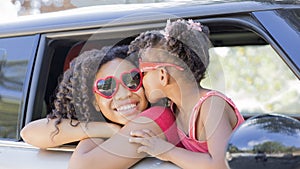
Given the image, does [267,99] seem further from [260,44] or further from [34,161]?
[34,161]

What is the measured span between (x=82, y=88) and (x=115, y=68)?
17 centimetres

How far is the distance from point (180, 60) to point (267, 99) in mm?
4333

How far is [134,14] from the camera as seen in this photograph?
2.46 metres

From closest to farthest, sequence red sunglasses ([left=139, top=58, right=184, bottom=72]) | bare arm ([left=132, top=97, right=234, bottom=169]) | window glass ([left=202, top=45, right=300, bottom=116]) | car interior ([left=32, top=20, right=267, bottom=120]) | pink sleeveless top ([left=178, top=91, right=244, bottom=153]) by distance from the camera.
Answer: bare arm ([left=132, top=97, right=234, bottom=169]) → pink sleeveless top ([left=178, top=91, right=244, bottom=153]) → red sunglasses ([left=139, top=58, right=184, bottom=72]) → car interior ([left=32, top=20, right=267, bottom=120]) → window glass ([left=202, top=45, right=300, bottom=116])

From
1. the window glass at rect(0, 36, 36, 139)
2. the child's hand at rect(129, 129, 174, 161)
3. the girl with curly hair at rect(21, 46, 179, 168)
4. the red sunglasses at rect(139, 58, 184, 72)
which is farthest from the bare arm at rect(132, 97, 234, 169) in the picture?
the window glass at rect(0, 36, 36, 139)

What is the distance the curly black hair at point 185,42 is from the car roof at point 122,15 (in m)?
0.11

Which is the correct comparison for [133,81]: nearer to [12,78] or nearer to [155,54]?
[155,54]

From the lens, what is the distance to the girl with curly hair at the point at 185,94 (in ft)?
6.57

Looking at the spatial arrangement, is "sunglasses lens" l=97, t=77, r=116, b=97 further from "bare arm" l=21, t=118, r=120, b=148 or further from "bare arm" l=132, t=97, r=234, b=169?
"bare arm" l=132, t=97, r=234, b=169

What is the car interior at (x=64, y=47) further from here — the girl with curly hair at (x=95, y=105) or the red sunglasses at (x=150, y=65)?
the red sunglasses at (x=150, y=65)

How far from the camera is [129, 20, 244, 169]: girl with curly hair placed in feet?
6.57

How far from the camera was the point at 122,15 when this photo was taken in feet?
8.11

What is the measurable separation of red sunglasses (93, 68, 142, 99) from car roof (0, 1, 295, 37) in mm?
248

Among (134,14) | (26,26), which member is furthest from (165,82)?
(26,26)
